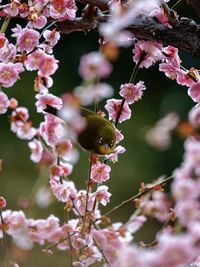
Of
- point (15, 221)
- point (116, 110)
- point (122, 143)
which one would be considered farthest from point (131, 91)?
point (122, 143)

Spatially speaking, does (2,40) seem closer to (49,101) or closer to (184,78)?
(49,101)

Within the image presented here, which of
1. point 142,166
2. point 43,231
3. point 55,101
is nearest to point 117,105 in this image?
point 55,101

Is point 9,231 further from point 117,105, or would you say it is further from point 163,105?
point 163,105

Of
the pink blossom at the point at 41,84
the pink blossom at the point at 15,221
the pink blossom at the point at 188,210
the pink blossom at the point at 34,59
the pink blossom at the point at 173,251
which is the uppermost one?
the pink blossom at the point at 34,59

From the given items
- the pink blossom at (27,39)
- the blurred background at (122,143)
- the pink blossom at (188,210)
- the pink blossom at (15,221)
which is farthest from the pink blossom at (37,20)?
the blurred background at (122,143)

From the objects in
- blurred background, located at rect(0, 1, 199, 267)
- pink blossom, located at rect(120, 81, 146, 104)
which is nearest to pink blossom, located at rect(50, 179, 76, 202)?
pink blossom, located at rect(120, 81, 146, 104)

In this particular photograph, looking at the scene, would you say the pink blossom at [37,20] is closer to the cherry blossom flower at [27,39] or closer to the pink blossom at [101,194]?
the cherry blossom flower at [27,39]

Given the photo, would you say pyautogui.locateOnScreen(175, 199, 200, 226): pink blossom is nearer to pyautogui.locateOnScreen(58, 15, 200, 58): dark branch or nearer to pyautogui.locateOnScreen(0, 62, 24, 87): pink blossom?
pyautogui.locateOnScreen(58, 15, 200, 58): dark branch
